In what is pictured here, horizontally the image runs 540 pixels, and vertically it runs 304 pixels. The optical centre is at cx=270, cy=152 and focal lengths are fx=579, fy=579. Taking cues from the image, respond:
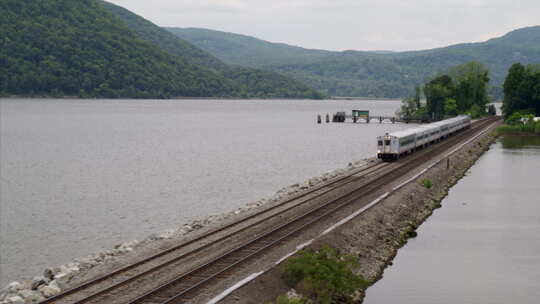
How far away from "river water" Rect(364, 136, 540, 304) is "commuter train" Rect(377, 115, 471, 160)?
10502 millimetres

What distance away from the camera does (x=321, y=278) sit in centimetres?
2245

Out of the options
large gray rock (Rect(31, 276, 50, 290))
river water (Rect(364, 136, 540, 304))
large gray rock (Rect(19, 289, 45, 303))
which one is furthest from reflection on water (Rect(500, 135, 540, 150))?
large gray rock (Rect(19, 289, 45, 303))

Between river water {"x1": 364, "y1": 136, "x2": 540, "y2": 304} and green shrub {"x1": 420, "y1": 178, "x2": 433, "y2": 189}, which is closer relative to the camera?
river water {"x1": 364, "y1": 136, "x2": 540, "y2": 304}

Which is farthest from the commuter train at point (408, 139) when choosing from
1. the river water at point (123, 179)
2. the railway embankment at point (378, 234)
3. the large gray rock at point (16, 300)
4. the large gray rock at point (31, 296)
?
the large gray rock at point (16, 300)

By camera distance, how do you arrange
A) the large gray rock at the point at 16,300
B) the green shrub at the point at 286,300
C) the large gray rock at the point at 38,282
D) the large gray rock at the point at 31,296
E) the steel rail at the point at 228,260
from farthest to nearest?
the large gray rock at the point at 38,282 < the large gray rock at the point at 31,296 < the large gray rock at the point at 16,300 < the steel rail at the point at 228,260 < the green shrub at the point at 286,300

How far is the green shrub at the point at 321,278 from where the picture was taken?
72.9 ft

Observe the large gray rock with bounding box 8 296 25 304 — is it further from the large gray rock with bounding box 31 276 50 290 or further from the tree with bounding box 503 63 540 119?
the tree with bounding box 503 63 540 119

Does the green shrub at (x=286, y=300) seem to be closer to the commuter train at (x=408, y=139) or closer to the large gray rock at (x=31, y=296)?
the large gray rock at (x=31, y=296)

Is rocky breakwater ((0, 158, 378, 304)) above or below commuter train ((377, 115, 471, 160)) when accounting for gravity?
below

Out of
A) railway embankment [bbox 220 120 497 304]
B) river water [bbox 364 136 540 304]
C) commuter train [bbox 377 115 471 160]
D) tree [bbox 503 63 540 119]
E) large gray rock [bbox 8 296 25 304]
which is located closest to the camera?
large gray rock [bbox 8 296 25 304]

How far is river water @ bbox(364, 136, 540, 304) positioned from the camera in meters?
25.7

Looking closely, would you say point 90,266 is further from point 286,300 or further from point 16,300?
point 286,300

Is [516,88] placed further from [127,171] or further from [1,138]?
[1,138]

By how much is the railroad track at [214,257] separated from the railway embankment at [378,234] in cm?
188
